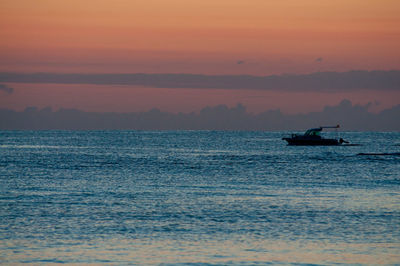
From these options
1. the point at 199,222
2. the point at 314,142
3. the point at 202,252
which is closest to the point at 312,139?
the point at 314,142

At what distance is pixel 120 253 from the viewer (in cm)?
2609

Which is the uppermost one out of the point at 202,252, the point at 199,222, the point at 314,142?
the point at 314,142

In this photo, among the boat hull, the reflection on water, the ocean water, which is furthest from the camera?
the boat hull

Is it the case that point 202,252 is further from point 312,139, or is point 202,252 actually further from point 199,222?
point 312,139

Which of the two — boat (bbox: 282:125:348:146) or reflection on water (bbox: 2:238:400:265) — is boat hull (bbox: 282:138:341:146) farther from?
reflection on water (bbox: 2:238:400:265)

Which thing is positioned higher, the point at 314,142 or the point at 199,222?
the point at 314,142

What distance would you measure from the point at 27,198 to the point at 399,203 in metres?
25.2

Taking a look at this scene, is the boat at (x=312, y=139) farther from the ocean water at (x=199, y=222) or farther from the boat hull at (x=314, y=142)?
the ocean water at (x=199, y=222)

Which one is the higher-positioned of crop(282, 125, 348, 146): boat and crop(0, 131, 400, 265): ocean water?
crop(282, 125, 348, 146): boat

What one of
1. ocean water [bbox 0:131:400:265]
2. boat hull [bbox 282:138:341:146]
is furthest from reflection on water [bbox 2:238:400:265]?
boat hull [bbox 282:138:341:146]

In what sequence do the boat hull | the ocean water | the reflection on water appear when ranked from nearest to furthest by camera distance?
the reflection on water → the ocean water → the boat hull

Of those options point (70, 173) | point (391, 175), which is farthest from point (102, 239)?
point (391, 175)

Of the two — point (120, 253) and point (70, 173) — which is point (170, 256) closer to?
point (120, 253)

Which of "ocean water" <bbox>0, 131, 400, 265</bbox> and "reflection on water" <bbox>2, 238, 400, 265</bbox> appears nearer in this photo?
"reflection on water" <bbox>2, 238, 400, 265</bbox>
